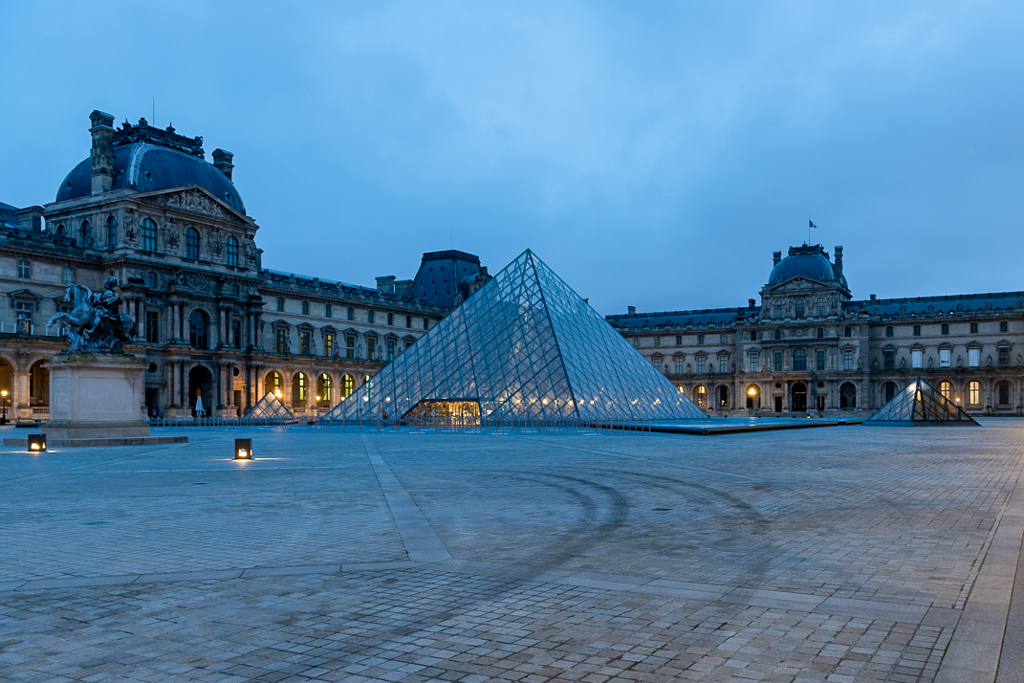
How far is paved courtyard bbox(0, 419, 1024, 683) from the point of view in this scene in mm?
4859

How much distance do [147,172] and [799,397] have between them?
66.2 m

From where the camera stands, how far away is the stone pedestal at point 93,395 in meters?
24.4

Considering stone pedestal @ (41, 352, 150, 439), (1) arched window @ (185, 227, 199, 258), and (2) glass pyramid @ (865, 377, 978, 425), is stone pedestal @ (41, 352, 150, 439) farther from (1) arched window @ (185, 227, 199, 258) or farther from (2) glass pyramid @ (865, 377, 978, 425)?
(2) glass pyramid @ (865, 377, 978, 425)

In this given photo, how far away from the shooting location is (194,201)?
6062cm

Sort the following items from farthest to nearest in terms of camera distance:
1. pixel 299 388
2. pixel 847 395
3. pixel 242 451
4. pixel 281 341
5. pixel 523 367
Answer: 1. pixel 847 395
2. pixel 299 388
3. pixel 281 341
4. pixel 523 367
5. pixel 242 451

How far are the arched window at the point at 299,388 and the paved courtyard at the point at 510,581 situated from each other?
58.1 m

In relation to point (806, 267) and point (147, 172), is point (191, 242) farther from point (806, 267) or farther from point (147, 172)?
point (806, 267)

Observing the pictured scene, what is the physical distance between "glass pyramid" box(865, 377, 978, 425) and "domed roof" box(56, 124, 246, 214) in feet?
152

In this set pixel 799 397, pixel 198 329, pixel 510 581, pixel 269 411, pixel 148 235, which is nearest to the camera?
pixel 510 581

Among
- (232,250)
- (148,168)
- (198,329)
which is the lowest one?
(198,329)

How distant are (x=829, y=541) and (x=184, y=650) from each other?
235 inches

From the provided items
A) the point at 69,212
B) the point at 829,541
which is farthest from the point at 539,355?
the point at 69,212

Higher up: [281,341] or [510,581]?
[281,341]

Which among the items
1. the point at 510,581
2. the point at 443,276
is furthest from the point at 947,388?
the point at 510,581
